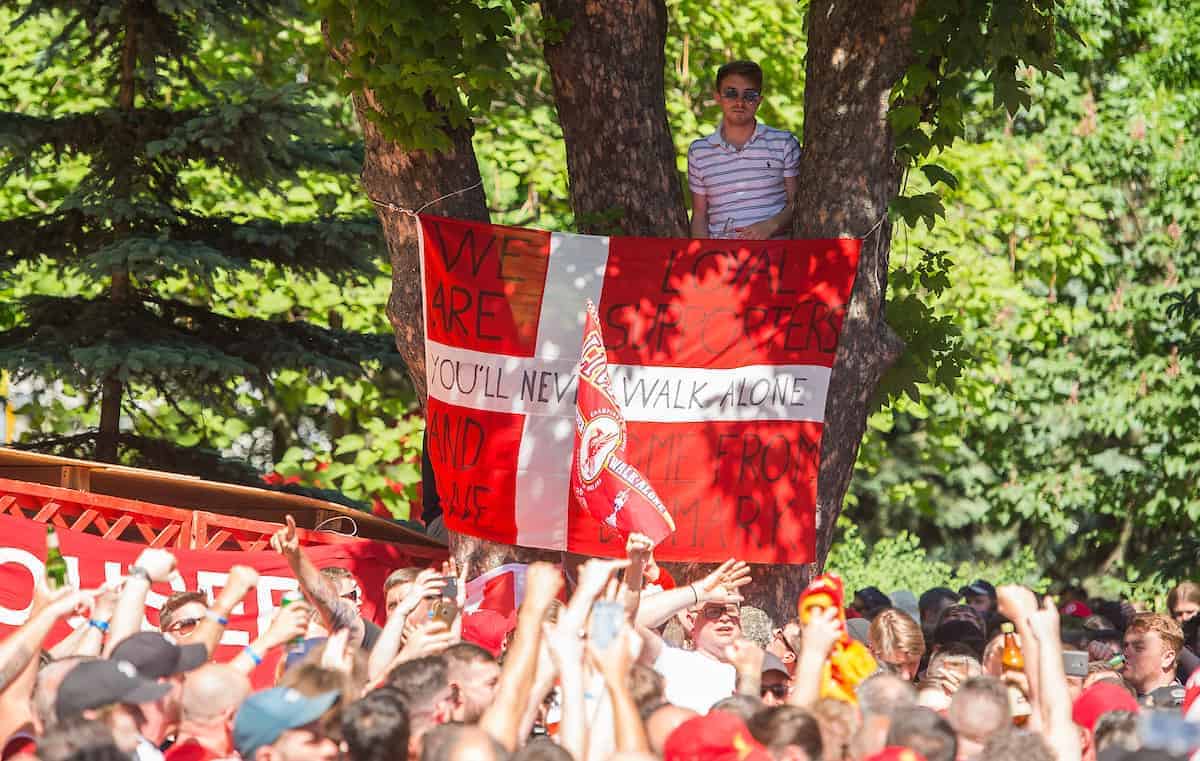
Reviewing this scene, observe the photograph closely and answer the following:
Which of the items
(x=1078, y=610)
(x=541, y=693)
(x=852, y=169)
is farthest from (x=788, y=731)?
(x=1078, y=610)

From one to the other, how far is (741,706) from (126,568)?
5.05m

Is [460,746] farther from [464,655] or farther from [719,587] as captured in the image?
[719,587]

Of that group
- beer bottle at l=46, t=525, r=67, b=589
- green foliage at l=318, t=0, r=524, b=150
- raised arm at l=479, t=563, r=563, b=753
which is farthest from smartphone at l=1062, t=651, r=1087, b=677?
beer bottle at l=46, t=525, r=67, b=589

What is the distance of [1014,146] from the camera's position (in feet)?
64.3

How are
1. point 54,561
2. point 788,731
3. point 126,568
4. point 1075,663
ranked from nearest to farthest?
point 788,731
point 1075,663
point 54,561
point 126,568

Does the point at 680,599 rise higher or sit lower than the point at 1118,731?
higher

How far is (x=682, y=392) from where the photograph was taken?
782 centimetres

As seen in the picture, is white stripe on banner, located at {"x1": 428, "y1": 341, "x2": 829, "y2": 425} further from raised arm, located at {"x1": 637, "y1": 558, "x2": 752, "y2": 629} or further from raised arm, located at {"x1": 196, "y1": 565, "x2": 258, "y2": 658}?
raised arm, located at {"x1": 196, "y1": 565, "x2": 258, "y2": 658}

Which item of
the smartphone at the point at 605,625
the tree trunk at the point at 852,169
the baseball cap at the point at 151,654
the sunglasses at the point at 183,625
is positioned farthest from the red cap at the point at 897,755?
the tree trunk at the point at 852,169

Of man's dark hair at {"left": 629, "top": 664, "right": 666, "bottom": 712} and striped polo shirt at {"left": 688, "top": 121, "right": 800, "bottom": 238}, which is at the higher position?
striped polo shirt at {"left": 688, "top": 121, "right": 800, "bottom": 238}

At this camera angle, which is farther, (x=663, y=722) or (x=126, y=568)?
(x=126, y=568)

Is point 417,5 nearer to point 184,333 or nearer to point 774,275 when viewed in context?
point 774,275

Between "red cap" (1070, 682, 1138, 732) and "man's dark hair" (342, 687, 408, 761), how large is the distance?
97.0 inches

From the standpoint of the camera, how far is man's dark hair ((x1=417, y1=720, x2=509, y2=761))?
418 centimetres
